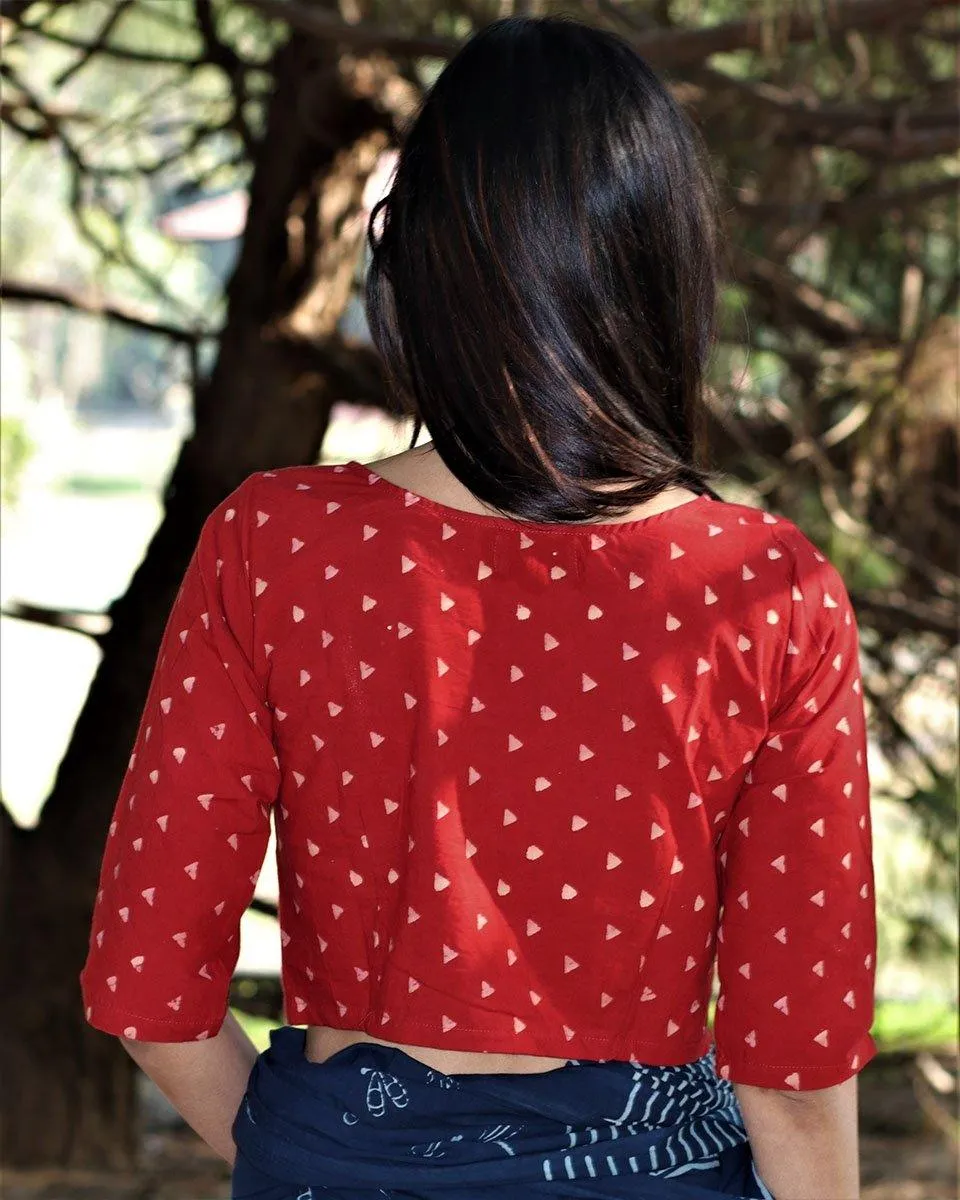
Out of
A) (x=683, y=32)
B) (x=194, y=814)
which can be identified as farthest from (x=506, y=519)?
(x=683, y=32)

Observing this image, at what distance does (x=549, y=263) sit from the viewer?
78cm

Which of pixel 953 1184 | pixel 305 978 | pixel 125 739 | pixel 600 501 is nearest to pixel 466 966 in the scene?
pixel 305 978

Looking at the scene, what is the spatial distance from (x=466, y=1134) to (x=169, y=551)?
1655 millimetres

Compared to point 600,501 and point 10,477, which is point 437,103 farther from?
point 10,477

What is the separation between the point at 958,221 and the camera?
245cm

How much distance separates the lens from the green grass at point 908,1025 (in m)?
2.41

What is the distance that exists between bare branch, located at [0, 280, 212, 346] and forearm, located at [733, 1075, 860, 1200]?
172 centimetres

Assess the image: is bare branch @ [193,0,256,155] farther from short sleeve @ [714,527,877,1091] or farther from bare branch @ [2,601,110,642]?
short sleeve @ [714,527,877,1091]

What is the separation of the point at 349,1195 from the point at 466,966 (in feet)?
0.41

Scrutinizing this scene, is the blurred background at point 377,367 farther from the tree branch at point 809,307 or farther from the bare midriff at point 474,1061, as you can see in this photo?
the bare midriff at point 474,1061

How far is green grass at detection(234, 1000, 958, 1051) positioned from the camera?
2412 mm

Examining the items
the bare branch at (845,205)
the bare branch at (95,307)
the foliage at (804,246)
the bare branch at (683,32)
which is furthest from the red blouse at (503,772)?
the bare branch at (95,307)

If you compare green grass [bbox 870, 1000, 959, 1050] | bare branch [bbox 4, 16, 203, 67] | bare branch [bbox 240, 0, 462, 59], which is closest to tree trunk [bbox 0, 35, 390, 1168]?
bare branch [bbox 4, 16, 203, 67]

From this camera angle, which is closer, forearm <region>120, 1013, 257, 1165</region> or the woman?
the woman
